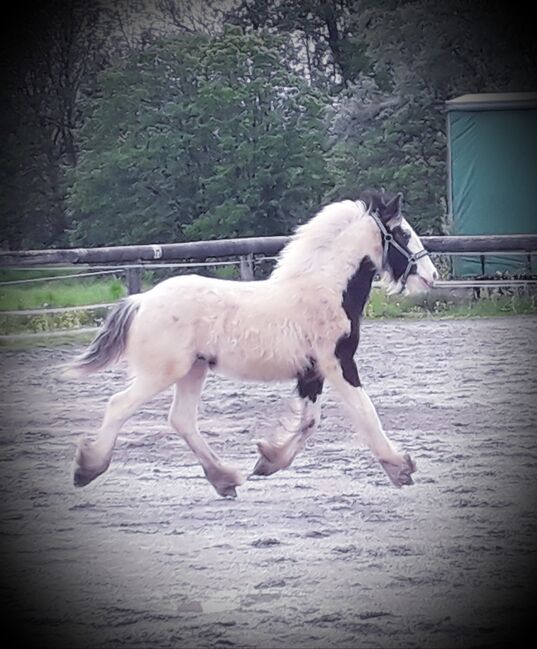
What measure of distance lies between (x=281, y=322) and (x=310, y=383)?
0.52 ft

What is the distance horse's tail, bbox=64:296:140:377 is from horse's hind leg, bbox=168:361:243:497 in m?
0.18

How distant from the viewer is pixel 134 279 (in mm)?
2236

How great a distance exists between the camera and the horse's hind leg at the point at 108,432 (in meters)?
2.11

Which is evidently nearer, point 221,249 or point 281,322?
point 281,322

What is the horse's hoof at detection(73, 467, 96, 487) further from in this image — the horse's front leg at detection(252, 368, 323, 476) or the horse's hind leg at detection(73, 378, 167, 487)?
the horse's front leg at detection(252, 368, 323, 476)

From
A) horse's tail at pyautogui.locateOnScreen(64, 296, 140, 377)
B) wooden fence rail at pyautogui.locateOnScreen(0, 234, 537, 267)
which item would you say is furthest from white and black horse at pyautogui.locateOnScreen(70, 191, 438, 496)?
wooden fence rail at pyautogui.locateOnScreen(0, 234, 537, 267)

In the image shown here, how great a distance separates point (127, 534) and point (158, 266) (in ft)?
1.91

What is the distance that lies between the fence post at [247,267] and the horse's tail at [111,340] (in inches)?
11.0

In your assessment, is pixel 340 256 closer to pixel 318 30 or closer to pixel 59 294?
pixel 318 30

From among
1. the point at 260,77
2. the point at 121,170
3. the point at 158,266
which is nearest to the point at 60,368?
the point at 158,266

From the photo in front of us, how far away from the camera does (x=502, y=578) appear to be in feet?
6.64

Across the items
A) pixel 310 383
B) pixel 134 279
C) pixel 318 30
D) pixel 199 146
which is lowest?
pixel 310 383

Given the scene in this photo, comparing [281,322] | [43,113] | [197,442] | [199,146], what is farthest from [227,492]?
[43,113]

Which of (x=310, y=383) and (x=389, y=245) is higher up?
(x=389, y=245)
